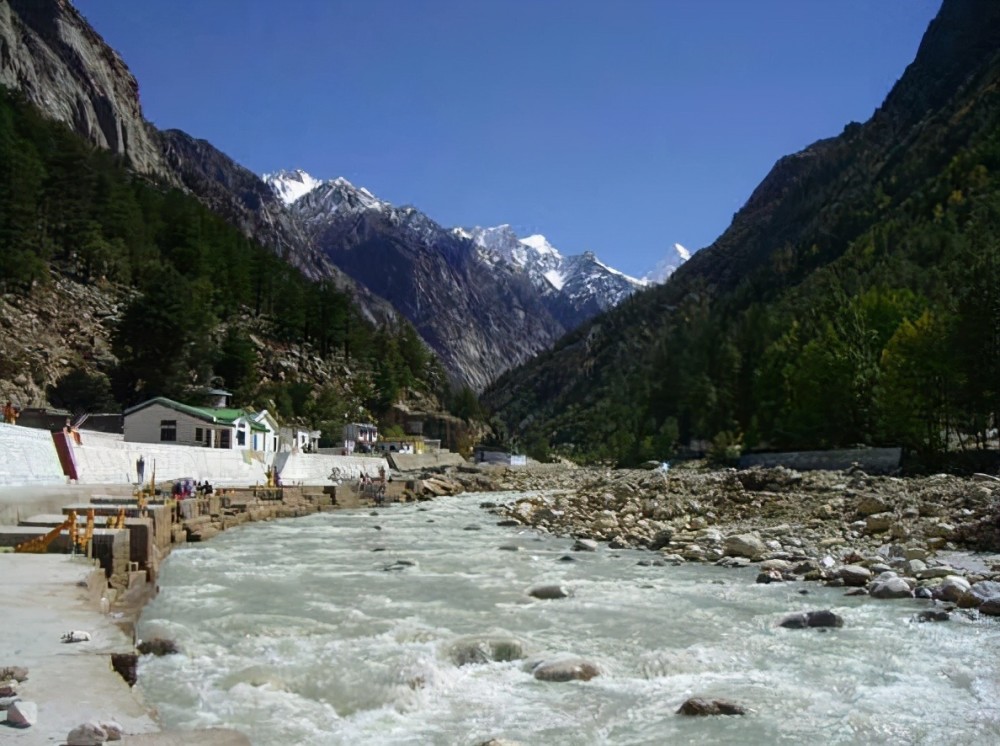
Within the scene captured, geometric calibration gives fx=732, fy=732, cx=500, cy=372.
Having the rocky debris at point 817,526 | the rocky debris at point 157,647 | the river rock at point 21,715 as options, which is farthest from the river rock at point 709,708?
the rocky debris at point 817,526

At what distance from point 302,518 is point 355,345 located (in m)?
74.4

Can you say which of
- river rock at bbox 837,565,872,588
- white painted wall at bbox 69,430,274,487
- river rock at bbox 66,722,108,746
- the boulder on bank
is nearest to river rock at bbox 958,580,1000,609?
Answer: river rock at bbox 837,565,872,588

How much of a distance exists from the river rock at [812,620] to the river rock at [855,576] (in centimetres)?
349

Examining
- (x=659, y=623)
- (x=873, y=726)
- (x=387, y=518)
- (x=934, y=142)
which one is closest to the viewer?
(x=873, y=726)

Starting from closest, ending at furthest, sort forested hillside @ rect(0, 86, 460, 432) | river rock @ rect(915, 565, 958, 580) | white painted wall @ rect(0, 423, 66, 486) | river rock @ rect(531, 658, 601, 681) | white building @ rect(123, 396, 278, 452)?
river rock @ rect(531, 658, 601, 681) → river rock @ rect(915, 565, 958, 580) → white painted wall @ rect(0, 423, 66, 486) → white building @ rect(123, 396, 278, 452) → forested hillside @ rect(0, 86, 460, 432)

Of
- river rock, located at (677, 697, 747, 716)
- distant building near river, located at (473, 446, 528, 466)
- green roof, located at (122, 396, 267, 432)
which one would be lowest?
river rock, located at (677, 697, 747, 716)

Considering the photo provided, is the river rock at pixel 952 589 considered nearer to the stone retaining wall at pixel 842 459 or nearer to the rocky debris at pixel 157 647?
the rocky debris at pixel 157 647

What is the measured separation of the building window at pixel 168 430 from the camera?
49.5 metres

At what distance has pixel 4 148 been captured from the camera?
64312 millimetres

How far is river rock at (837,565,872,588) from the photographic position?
590 inches

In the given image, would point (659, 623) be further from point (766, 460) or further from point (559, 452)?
point (559, 452)

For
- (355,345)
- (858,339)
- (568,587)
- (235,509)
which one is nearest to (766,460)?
(858,339)

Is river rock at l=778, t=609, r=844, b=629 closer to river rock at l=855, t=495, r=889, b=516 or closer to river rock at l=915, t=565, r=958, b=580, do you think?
river rock at l=915, t=565, r=958, b=580

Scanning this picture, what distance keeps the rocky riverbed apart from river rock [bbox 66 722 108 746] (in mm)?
12172
